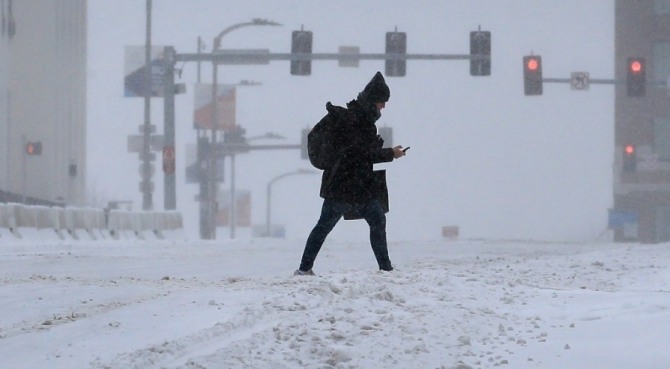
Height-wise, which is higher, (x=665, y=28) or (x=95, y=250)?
(x=665, y=28)

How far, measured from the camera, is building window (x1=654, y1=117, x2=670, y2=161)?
6025 centimetres

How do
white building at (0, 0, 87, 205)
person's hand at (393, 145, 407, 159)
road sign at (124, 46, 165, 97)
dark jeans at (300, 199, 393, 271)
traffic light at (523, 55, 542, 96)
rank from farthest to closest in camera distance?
1. white building at (0, 0, 87, 205)
2. road sign at (124, 46, 165, 97)
3. traffic light at (523, 55, 542, 96)
4. dark jeans at (300, 199, 393, 271)
5. person's hand at (393, 145, 407, 159)

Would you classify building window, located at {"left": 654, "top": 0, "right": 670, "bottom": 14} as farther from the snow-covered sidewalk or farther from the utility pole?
the snow-covered sidewalk

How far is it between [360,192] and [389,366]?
4010 mm

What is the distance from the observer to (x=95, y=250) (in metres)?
18.4

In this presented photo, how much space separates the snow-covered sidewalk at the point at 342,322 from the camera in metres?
6.22

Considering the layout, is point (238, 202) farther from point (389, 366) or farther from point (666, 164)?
point (389, 366)

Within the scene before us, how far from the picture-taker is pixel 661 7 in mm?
62219

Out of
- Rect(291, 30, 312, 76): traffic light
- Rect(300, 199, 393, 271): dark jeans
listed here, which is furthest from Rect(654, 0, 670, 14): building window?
Rect(300, 199, 393, 271): dark jeans

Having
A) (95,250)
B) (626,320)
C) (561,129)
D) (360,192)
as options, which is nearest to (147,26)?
(95,250)

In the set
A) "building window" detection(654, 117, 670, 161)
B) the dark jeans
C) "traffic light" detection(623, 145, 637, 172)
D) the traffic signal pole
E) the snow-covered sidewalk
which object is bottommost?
the snow-covered sidewalk

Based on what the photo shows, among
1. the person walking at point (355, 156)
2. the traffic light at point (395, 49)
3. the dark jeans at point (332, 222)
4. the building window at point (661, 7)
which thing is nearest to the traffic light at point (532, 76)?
the traffic light at point (395, 49)

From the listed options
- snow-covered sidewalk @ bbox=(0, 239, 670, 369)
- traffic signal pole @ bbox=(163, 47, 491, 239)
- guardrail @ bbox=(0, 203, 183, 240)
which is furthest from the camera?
traffic signal pole @ bbox=(163, 47, 491, 239)

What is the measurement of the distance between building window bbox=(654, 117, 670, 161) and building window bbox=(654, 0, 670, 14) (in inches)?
194
